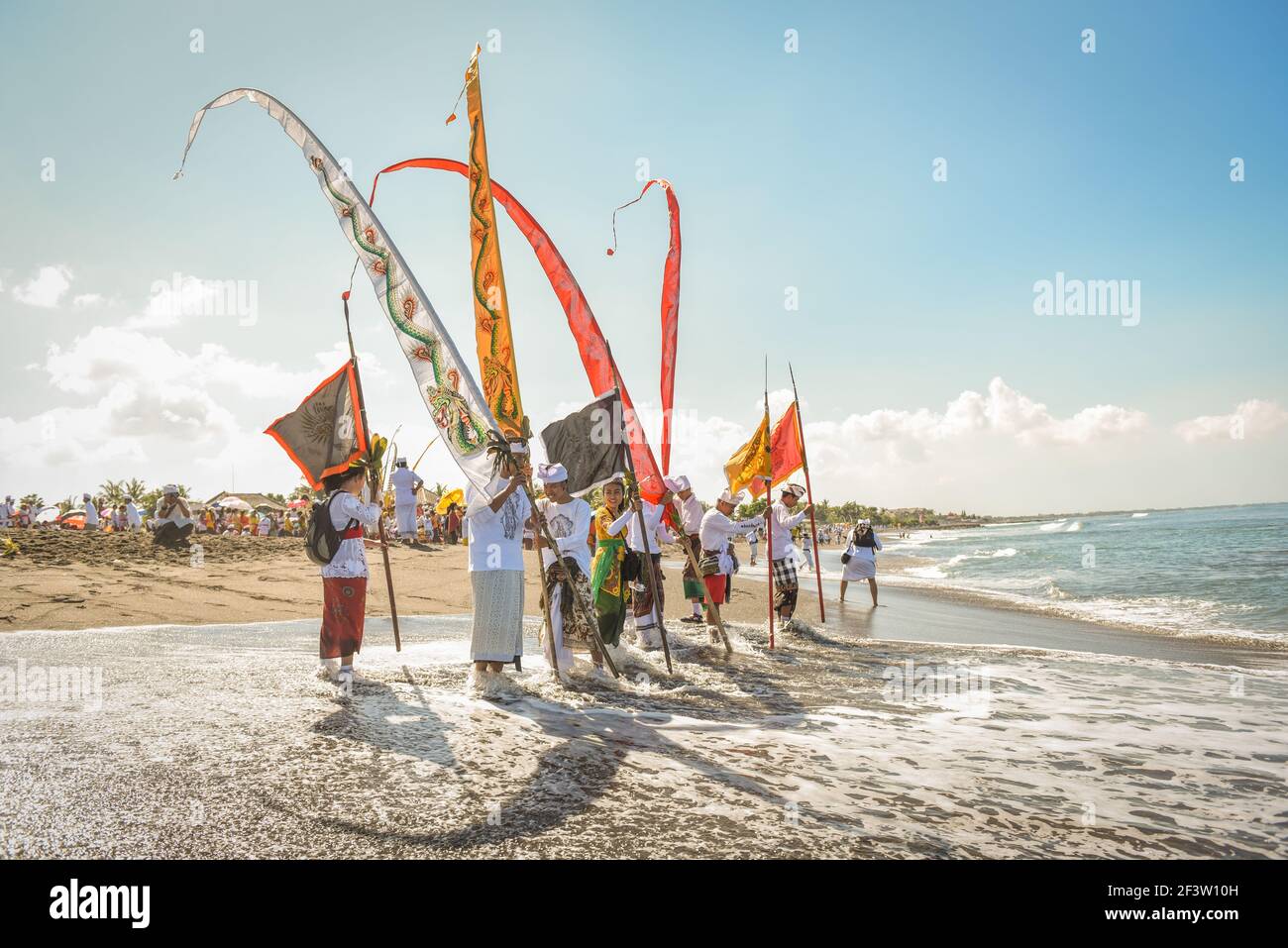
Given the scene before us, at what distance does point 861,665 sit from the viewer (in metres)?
8.22

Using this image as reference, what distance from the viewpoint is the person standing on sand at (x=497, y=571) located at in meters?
6.00

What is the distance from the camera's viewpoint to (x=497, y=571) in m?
6.04

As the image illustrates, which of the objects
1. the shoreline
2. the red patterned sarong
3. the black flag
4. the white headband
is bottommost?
the shoreline

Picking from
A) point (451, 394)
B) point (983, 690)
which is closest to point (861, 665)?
point (983, 690)

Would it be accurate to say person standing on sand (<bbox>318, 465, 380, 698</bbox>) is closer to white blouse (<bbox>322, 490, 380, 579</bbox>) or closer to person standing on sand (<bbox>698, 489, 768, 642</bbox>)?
white blouse (<bbox>322, 490, 380, 579</bbox>)

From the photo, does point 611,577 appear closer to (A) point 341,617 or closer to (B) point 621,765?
(A) point 341,617

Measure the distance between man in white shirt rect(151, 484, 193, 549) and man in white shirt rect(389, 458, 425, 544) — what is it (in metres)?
4.58

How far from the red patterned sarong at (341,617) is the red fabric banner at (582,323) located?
3438 millimetres

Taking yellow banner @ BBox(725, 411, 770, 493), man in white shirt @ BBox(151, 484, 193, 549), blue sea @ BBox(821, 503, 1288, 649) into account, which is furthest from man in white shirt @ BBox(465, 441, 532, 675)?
man in white shirt @ BBox(151, 484, 193, 549)

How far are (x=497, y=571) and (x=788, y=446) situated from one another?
18.8 ft

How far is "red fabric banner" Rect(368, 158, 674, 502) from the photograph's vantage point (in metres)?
8.38

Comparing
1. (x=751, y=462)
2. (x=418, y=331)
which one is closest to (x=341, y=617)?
(x=418, y=331)

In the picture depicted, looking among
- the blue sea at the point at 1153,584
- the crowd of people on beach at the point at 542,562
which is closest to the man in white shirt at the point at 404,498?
the crowd of people on beach at the point at 542,562
